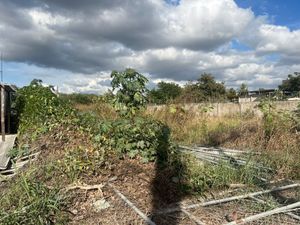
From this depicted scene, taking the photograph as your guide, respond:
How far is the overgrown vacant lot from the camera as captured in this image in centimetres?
373

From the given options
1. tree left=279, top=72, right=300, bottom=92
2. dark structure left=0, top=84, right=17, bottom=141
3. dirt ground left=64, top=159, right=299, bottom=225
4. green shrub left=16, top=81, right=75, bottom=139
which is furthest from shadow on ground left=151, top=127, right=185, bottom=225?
tree left=279, top=72, right=300, bottom=92

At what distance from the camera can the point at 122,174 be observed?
471 centimetres

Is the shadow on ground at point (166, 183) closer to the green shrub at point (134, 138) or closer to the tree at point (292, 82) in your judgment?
the green shrub at point (134, 138)

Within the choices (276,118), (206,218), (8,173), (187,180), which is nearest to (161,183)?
(187,180)

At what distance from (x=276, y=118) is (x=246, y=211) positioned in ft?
16.8

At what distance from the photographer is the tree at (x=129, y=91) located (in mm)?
5906

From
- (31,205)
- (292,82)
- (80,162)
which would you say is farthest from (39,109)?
(292,82)

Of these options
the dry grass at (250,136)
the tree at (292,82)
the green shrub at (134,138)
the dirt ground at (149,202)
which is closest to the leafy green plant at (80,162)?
the dirt ground at (149,202)

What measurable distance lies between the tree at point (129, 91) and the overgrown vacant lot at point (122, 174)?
0.02 metres

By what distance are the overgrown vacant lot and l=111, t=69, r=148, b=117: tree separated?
0.02 metres

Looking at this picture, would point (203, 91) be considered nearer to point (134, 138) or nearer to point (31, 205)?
point (134, 138)

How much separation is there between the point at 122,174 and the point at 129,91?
1762 mm

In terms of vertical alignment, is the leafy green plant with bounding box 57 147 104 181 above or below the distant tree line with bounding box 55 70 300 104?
below

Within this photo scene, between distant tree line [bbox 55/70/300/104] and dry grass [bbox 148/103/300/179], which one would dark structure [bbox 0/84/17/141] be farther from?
dry grass [bbox 148/103/300/179]
